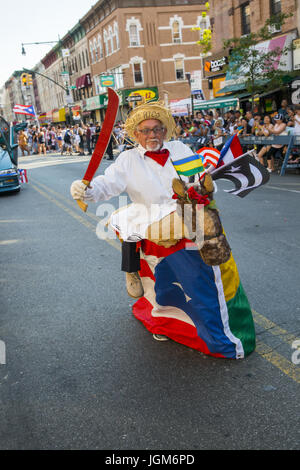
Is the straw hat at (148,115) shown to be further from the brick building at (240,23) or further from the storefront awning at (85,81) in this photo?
the storefront awning at (85,81)

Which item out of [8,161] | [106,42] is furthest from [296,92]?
[106,42]

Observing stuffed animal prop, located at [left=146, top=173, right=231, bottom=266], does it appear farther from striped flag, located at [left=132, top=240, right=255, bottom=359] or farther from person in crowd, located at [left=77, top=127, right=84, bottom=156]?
person in crowd, located at [left=77, top=127, right=84, bottom=156]

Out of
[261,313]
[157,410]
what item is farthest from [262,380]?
[261,313]

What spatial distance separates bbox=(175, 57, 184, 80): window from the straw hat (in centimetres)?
4097

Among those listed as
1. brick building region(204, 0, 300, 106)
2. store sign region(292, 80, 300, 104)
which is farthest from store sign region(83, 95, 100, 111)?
store sign region(292, 80, 300, 104)

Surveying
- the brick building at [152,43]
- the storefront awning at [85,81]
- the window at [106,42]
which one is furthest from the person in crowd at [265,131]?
the storefront awning at [85,81]

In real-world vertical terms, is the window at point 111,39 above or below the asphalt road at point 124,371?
above

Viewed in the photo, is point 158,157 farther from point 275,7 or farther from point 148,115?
point 275,7

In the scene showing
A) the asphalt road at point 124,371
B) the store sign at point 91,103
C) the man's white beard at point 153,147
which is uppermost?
the store sign at point 91,103

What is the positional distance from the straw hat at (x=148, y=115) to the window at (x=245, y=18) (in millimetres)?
22890

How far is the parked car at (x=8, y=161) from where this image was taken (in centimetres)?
1289

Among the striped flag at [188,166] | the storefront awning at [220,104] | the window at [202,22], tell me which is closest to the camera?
the striped flag at [188,166]

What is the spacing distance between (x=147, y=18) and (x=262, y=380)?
42.2 meters
